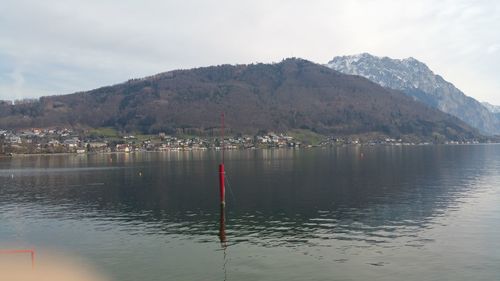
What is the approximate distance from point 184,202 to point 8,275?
44.8 metres

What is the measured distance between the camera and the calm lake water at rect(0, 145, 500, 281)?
4475 cm

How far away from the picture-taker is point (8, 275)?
150ft

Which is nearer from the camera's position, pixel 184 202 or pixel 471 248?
pixel 471 248

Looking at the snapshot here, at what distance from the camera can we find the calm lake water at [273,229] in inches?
1762

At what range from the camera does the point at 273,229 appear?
61750 millimetres

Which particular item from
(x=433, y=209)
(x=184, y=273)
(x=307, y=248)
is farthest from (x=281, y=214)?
(x=184, y=273)

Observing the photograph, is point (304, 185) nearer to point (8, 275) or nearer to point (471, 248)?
point (471, 248)

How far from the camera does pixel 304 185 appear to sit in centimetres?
11325

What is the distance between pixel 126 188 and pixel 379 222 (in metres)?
72.4

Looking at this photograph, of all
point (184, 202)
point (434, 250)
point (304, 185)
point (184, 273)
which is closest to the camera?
point (184, 273)

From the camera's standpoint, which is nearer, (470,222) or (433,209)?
(470,222)

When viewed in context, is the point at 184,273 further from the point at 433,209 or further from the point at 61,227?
the point at 433,209

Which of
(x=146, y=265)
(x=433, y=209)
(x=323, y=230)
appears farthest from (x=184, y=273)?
(x=433, y=209)

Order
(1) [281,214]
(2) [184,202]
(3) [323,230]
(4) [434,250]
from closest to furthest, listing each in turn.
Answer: (4) [434,250], (3) [323,230], (1) [281,214], (2) [184,202]
